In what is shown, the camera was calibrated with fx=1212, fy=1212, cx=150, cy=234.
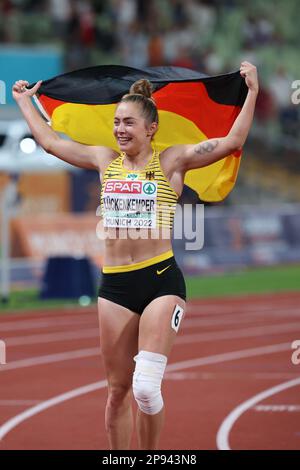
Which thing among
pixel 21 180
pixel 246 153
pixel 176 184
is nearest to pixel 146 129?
pixel 176 184

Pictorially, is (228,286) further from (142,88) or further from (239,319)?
(142,88)

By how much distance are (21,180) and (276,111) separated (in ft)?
23.0

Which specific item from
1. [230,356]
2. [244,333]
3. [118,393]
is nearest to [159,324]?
[118,393]

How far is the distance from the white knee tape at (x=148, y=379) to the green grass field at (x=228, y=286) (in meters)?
9.65

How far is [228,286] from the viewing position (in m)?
19.5

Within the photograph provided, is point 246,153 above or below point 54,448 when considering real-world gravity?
above

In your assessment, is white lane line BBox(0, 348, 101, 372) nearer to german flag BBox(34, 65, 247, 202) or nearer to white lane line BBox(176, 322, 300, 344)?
white lane line BBox(176, 322, 300, 344)

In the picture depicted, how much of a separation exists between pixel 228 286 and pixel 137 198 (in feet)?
43.2

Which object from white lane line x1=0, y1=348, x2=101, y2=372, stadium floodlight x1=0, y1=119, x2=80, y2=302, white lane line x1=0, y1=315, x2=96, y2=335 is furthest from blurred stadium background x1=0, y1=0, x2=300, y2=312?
white lane line x1=0, y1=348, x2=101, y2=372

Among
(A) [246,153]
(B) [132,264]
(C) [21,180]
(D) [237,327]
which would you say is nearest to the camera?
(B) [132,264]

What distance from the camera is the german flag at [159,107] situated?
729 centimetres
